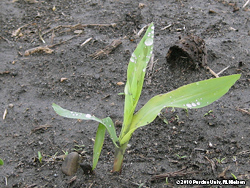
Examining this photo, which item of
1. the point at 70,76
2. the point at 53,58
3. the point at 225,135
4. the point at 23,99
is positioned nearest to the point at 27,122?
the point at 23,99

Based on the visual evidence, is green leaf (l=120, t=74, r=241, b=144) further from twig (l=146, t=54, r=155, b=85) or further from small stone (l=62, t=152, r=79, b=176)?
twig (l=146, t=54, r=155, b=85)

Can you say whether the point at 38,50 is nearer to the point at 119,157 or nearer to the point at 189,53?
the point at 189,53

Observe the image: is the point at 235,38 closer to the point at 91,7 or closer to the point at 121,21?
the point at 121,21

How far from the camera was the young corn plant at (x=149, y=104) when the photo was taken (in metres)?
1.24

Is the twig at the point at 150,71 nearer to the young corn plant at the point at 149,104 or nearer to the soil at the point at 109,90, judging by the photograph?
the soil at the point at 109,90

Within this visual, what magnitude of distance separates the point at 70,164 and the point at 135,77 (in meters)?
0.56

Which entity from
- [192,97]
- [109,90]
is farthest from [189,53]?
[192,97]

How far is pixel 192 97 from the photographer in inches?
50.2

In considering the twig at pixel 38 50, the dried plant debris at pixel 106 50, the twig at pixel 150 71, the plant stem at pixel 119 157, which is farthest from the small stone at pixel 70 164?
the twig at pixel 38 50

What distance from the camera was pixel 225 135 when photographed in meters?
1.67

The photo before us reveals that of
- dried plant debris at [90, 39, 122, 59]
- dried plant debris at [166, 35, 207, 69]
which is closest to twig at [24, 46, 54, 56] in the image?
dried plant debris at [90, 39, 122, 59]

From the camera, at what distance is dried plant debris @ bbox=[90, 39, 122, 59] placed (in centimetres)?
229

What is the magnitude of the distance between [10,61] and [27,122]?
721mm

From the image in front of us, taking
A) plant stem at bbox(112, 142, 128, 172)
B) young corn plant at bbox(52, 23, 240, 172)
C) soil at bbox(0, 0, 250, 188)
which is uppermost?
young corn plant at bbox(52, 23, 240, 172)
